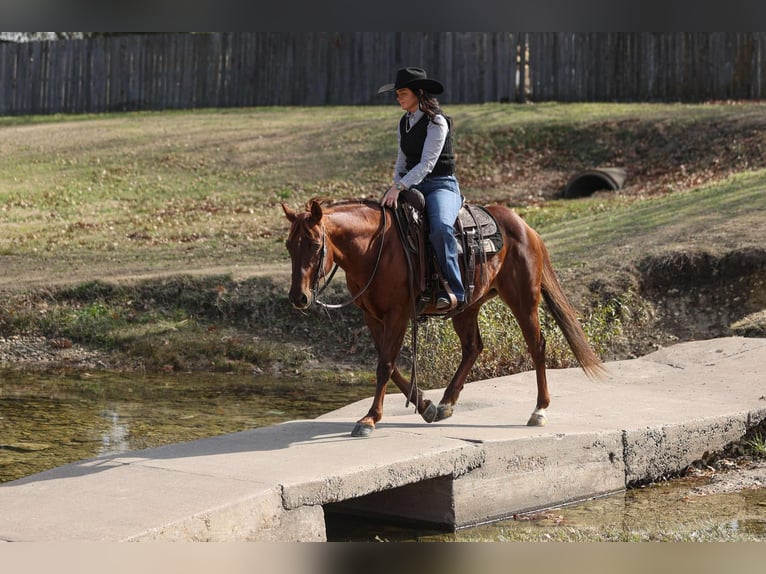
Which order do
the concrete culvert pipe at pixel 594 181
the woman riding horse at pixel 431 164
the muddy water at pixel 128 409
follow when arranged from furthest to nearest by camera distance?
the concrete culvert pipe at pixel 594 181
the muddy water at pixel 128 409
the woman riding horse at pixel 431 164

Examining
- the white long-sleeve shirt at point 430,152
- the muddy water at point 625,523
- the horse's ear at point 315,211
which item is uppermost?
the white long-sleeve shirt at point 430,152

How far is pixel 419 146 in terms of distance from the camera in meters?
8.48

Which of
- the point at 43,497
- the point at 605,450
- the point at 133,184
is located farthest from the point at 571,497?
the point at 133,184

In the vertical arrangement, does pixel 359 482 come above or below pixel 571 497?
above

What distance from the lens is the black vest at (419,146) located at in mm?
8469

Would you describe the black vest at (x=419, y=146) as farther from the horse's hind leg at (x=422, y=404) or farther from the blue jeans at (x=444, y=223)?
the horse's hind leg at (x=422, y=404)

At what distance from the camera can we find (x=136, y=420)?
11203 millimetres

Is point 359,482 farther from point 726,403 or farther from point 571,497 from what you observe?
point 726,403

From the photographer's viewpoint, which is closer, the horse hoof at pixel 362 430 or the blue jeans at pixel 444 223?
the horse hoof at pixel 362 430

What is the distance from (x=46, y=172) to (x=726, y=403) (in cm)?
2048

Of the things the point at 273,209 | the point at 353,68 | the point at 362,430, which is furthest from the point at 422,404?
the point at 353,68

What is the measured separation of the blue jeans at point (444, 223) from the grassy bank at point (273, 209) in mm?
4568

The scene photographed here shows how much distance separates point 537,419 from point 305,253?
2478mm

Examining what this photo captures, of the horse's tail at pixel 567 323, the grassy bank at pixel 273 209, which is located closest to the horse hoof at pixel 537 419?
the horse's tail at pixel 567 323
